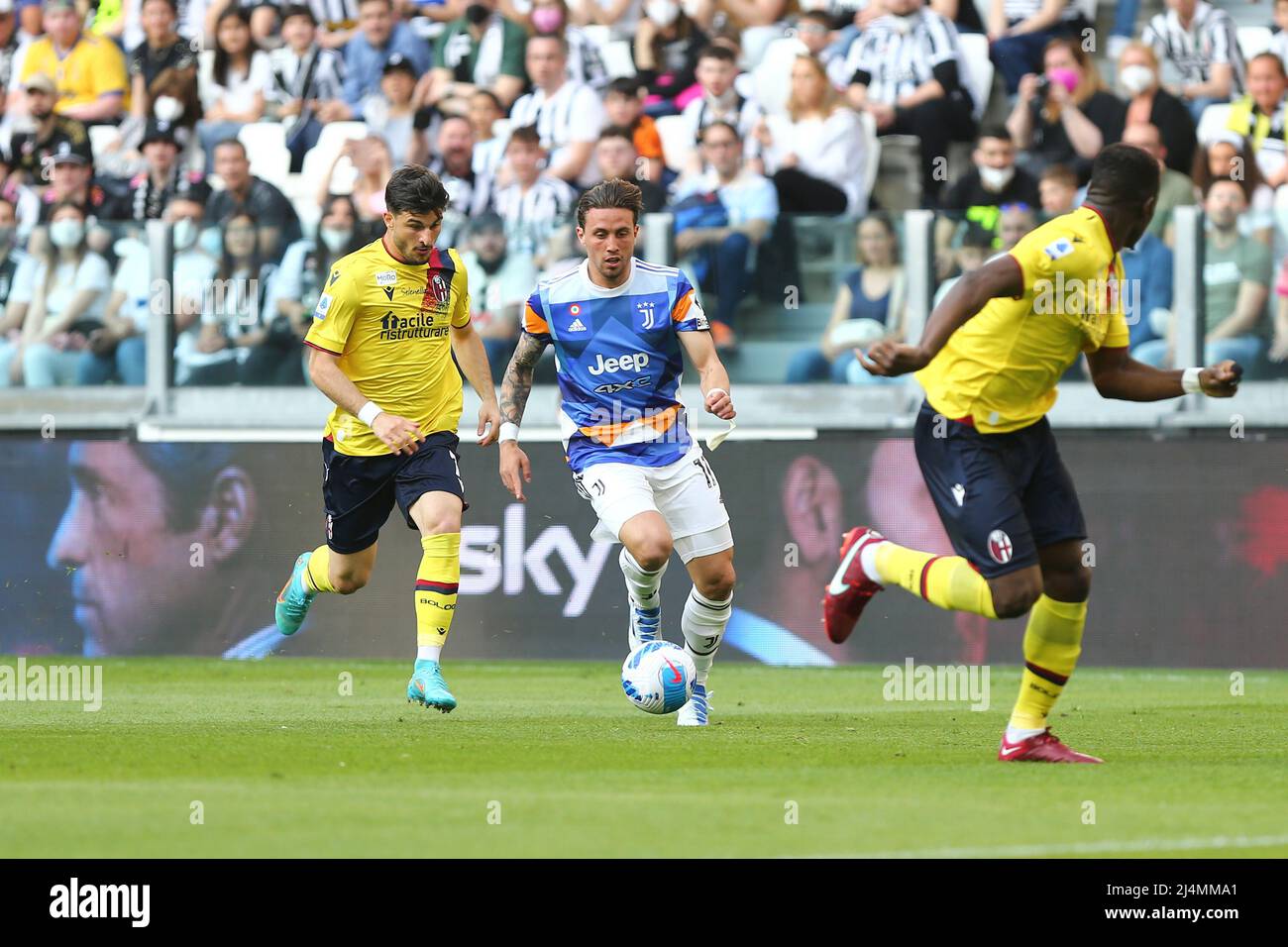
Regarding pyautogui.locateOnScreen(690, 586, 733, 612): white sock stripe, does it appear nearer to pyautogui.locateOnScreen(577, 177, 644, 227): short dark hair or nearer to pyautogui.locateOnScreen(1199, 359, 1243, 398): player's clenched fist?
pyautogui.locateOnScreen(577, 177, 644, 227): short dark hair

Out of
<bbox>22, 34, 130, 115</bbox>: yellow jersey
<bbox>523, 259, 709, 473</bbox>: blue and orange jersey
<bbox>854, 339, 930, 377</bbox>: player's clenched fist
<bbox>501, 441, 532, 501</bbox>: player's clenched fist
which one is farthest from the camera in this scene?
<bbox>22, 34, 130, 115</bbox>: yellow jersey

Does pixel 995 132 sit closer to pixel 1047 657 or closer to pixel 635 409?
pixel 635 409

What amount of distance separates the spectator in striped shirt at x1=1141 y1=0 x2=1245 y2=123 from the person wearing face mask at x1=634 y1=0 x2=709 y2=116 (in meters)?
3.72

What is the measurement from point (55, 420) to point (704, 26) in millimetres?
6326

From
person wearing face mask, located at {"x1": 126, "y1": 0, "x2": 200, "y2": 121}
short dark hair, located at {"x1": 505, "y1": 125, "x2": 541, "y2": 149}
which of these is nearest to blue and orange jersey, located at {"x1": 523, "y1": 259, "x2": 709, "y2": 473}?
short dark hair, located at {"x1": 505, "y1": 125, "x2": 541, "y2": 149}

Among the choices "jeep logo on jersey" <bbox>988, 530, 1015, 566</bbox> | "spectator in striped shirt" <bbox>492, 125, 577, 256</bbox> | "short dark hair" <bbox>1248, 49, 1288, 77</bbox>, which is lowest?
"jeep logo on jersey" <bbox>988, 530, 1015, 566</bbox>

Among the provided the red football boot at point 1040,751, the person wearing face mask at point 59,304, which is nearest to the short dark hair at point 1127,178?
the red football boot at point 1040,751

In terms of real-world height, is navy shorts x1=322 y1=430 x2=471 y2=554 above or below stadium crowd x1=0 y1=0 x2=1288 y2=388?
below

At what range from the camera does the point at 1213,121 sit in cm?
1512

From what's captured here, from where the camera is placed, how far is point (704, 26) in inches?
662

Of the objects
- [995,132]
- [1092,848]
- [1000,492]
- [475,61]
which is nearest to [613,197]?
[1000,492]

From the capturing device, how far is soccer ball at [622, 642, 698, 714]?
28.4 ft
